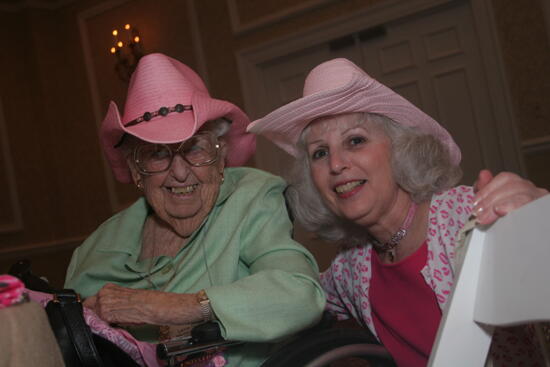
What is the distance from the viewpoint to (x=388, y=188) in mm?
1697

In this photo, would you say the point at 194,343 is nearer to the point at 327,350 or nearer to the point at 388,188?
the point at 327,350

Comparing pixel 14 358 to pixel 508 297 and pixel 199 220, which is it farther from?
pixel 199 220

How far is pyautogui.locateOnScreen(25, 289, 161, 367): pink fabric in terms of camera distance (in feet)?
4.52

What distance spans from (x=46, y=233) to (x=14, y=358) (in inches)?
241

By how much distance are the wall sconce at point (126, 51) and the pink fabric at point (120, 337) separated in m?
4.84

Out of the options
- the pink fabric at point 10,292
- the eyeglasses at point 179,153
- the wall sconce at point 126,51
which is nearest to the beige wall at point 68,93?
the wall sconce at point 126,51

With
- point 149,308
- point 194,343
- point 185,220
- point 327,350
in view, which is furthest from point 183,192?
point 327,350

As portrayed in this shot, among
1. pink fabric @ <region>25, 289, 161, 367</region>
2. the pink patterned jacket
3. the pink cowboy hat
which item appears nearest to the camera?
pink fabric @ <region>25, 289, 161, 367</region>

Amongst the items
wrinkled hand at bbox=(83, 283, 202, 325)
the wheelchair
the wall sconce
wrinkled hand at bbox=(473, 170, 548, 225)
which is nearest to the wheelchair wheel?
the wheelchair

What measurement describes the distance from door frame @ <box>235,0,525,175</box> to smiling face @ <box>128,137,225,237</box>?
3140mm

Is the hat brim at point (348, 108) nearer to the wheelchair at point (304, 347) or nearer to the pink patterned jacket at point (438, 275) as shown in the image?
the pink patterned jacket at point (438, 275)

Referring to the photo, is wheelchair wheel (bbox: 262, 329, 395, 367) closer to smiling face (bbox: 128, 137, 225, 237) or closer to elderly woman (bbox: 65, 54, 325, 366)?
elderly woman (bbox: 65, 54, 325, 366)

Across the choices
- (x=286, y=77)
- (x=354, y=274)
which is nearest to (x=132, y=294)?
(x=354, y=274)

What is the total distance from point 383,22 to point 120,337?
4041 millimetres
